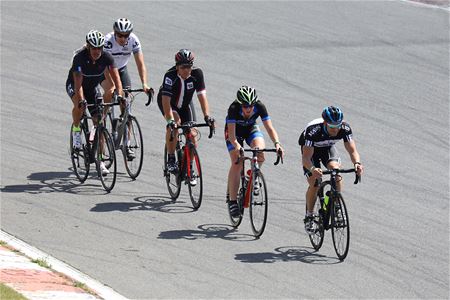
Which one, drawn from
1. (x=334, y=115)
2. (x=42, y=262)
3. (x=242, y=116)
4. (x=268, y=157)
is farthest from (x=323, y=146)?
(x=268, y=157)

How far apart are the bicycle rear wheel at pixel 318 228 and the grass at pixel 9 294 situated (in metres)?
4.39

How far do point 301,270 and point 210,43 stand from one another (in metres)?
11.9

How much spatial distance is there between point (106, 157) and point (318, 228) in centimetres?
349

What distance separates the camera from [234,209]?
13547 millimetres

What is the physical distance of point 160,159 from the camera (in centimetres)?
1669

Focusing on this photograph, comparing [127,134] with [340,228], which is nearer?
[340,228]

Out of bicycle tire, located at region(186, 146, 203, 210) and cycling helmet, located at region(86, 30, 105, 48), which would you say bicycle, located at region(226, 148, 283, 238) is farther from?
cycling helmet, located at region(86, 30, 105, 48)

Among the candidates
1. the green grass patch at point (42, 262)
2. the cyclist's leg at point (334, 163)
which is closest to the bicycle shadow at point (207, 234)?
the cyclist's leg at point (334, 163)

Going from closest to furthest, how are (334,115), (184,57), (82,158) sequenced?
(334,115) < (184,57) < (82,158)

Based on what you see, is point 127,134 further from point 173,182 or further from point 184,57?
point 184,57

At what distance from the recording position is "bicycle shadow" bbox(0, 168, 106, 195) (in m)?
14.8

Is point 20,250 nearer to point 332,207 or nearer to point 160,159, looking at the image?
point 332,207

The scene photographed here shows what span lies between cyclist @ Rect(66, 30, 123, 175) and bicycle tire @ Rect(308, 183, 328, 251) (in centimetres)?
324

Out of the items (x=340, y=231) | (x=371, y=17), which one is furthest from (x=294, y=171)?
(x=371, y=17)
